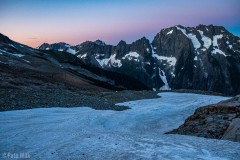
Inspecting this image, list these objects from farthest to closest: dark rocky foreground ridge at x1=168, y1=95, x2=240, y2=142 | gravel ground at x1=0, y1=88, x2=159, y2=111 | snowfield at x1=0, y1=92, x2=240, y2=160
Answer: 1. gravel ground at x1=0, y1=88, x2=159, y2=111
2. dark rocky foreground ridge at x1=168, y1=95, x2=240, y2=142
3. snowfield at x1=0, y1=92, x2=240, y2=160

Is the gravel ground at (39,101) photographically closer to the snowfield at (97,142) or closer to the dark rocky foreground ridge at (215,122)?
the snowfield at (97,142)

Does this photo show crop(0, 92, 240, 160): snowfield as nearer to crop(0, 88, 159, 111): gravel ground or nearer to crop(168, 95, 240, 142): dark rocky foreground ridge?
crop(168, 95, 240, 142): dark rocky foreground ridge

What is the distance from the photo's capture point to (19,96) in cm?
4019

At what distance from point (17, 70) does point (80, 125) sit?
209ft

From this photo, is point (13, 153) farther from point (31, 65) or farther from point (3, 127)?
point (31, 65)

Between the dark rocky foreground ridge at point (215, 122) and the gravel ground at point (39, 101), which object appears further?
the gravel ground at point (39, 101)

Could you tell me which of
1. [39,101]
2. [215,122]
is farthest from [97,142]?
[39,101]

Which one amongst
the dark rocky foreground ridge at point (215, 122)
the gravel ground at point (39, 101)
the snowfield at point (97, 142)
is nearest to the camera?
the snowfield at point (97, 142)

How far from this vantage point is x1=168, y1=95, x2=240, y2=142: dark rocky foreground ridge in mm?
19641

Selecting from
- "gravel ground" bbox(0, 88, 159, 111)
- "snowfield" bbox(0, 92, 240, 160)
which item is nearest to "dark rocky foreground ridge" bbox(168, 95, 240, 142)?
"snowfield" bbox(0, 92, 240, 160)

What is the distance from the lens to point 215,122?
73.8ft

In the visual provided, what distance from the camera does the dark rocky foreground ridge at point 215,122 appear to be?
19.6 m

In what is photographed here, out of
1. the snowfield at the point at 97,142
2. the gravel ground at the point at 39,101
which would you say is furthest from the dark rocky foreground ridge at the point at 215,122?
the gravel ground at the point at 39,101

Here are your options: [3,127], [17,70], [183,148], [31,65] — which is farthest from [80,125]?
[31,65]
